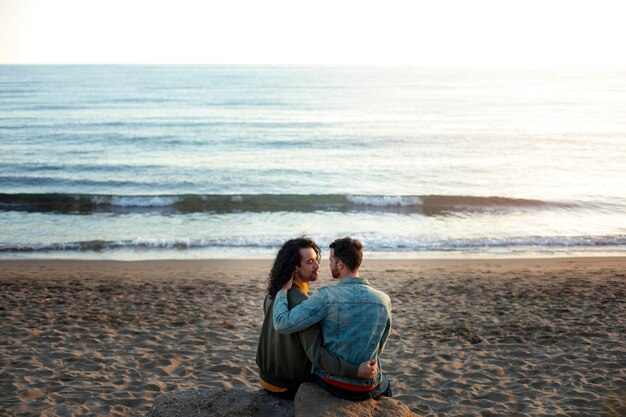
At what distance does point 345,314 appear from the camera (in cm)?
419

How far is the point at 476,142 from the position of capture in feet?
115

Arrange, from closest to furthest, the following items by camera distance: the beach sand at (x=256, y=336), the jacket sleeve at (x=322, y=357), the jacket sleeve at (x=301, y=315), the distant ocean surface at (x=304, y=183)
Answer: the jacket sleeve at (x=301, y=315)
the jacket sleeve at (x=322, y=357)
the beach sand at (x=256, y=336)
the distant ocean surface at (x=304, y=183)

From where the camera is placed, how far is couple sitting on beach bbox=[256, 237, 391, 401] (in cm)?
414

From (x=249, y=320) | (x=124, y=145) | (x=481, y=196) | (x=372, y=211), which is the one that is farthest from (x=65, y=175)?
(x=249, y=320)

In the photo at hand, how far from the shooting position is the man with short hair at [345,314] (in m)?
4.12

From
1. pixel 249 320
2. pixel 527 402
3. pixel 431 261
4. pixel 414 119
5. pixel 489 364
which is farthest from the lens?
pixel 414 119

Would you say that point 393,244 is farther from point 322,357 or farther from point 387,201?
point 322,357

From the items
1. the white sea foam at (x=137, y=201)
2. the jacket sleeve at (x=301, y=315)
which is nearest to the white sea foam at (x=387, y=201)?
the white sea foam at (x=137, y=201)

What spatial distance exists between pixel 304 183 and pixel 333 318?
19.6 meters

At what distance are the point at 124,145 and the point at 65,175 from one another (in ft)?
25.2

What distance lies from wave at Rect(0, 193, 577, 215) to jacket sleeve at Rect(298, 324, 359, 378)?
1548 centimetres

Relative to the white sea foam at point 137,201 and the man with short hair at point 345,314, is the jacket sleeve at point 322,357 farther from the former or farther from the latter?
the white sea foam at point 137,201

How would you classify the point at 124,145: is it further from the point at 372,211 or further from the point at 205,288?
the point at 205,288

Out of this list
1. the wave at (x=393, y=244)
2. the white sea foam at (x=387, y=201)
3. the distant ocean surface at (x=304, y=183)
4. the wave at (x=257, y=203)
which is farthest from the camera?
the white sea foam at (x=387, y=201)
